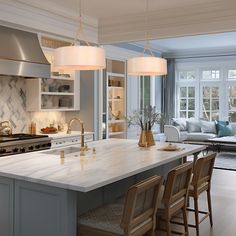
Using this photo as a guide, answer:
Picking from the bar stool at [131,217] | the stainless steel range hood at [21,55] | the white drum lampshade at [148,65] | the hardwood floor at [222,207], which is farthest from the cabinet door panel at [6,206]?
the stainless steel range hood at [21,55]

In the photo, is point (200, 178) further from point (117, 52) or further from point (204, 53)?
point (204, 53)

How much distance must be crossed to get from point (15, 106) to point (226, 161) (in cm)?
520

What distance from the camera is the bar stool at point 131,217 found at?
7.50ft

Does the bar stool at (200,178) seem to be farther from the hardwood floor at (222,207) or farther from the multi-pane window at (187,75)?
the multi-pane window at (187,75)

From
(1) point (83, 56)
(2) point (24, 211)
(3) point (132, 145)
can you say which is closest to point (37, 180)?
(2) point (24, 211)

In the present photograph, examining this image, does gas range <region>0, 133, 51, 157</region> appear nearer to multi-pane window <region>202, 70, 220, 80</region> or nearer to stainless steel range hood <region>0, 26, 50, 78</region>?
stainless steel range hood <region>0, 26, 50, 78</region>

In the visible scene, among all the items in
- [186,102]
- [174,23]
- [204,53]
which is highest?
[204,53]

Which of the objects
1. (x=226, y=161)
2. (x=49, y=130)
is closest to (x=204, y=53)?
(x=226, y=161)

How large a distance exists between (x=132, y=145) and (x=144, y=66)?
96 cm

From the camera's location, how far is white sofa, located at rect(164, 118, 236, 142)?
965 cm

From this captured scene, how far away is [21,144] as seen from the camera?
479 cm

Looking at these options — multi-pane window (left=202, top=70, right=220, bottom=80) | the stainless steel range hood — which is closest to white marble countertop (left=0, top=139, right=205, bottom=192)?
the stainless steel range hood

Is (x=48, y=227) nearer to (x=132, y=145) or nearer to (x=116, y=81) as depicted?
(x=132, y=145)

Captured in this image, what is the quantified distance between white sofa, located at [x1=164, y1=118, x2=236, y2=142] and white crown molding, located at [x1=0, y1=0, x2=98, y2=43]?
14.3 ft
